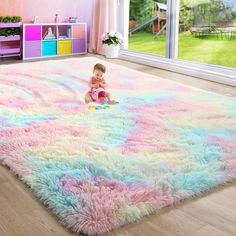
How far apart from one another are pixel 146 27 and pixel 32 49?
1786mm

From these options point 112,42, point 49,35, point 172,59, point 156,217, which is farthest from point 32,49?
point 156,217

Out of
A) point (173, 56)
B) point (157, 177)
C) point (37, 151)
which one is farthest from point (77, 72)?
point (157, 177)

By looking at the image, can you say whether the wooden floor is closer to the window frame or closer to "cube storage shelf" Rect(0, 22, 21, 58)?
the window frame

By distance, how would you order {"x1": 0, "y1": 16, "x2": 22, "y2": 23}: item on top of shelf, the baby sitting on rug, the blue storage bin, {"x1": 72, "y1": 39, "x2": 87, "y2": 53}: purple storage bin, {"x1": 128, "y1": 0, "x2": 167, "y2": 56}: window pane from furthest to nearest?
{"x1": 72, "y1": 39, "x2": 87, "y2": 53}: purple storage bin
{"x1": 128, "y1": 0, "x2": 167, "y2": 56}: window pane
the blue storage bin
{"x1": 0, "y1": 16, "x2": 22, "y2": 23}: item on top of shelf
the baby sitting on rug

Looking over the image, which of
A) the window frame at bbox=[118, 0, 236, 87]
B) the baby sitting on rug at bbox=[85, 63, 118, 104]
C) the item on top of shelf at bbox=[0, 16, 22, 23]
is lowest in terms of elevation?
the baby sitting on rug at bbox=[85, 63, 118, 104]

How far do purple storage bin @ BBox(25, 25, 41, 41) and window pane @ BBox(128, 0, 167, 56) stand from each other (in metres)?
1.36

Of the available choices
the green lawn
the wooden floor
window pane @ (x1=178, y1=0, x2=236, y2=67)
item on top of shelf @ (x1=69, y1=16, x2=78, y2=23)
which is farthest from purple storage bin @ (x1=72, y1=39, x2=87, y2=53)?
the wooden floor

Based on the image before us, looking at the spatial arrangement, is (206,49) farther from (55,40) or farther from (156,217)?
(156,217)

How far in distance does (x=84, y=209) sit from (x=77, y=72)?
2.72 meters

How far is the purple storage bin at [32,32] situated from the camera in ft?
17.7

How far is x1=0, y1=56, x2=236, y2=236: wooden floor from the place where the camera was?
59.7 inches

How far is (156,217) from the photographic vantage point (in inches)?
63.6

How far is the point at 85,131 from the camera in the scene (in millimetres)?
2498

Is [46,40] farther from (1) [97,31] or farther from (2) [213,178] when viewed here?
(2) [213,178]
